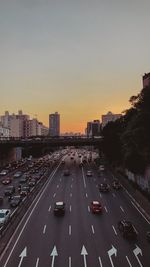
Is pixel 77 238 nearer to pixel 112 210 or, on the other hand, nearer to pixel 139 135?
pixel 112 210

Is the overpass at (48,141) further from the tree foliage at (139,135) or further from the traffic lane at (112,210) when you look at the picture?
the tree foliage at (139,135)

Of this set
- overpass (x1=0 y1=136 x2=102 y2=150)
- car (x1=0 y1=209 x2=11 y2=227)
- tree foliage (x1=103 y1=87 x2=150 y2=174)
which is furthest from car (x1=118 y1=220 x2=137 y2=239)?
overpass (x1=0 y1=136 x2=102 y2=150)

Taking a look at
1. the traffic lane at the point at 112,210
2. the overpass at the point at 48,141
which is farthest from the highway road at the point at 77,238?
the overpass at the point at 48,141

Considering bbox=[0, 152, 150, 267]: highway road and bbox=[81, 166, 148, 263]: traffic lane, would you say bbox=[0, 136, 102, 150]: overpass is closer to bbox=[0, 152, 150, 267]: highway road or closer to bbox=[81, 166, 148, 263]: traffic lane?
bbox=[81, 166, 148, 263]: traffic lane

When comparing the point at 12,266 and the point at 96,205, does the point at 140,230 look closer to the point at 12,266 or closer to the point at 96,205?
the point at 96,205

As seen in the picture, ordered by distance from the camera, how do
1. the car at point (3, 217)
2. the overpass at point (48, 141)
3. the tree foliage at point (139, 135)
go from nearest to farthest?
1. the car at point (3, 217)
2. the tree foliage at point (139, 135)
3. the overpass at point (48, 141)

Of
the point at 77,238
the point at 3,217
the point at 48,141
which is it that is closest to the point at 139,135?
the point at 77,238

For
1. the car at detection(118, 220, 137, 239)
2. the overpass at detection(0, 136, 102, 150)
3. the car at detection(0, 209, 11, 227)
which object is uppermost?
the overpass at detection(0, 136, 102, 150)

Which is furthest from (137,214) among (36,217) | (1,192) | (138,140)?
(1,192)
